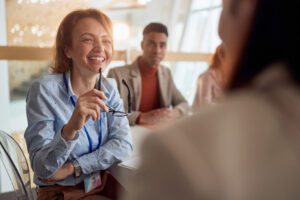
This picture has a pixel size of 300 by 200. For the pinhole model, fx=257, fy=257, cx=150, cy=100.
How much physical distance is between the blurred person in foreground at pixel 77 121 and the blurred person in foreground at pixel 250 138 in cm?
77

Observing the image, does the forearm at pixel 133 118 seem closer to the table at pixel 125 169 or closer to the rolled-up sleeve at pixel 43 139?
the table at pixel 125 169

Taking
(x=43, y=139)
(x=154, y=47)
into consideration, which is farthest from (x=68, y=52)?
(x=154, y=47)

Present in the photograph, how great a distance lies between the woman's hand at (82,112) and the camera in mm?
1080

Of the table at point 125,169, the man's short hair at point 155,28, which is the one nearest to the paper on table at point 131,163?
the table at point 125,169

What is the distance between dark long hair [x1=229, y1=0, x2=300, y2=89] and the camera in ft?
1.25

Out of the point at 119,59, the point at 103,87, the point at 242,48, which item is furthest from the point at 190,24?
the point at 242,48

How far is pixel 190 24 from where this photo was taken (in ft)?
19.8

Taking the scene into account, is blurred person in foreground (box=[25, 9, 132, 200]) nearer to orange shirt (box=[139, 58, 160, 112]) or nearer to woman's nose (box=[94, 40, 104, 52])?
woman's nose (box=[94, 40, 104, 52])

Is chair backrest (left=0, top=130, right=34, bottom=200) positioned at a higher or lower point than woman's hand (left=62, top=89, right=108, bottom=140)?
lower

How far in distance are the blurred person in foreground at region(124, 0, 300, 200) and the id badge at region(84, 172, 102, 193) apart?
3.09 feet

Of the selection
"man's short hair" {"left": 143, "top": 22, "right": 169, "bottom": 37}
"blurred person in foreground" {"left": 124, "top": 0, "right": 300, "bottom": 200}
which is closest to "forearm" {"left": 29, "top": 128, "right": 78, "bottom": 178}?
"blurred person in foreground" {"left": 124, "top": 0, "right": 300, "bottom": 200}

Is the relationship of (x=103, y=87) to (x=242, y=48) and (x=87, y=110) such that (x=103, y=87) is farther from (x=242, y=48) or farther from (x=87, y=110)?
(x=242, y=48)

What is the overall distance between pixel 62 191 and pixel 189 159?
1.03m

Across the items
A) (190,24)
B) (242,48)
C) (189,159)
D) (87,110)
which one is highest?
(190,24)
